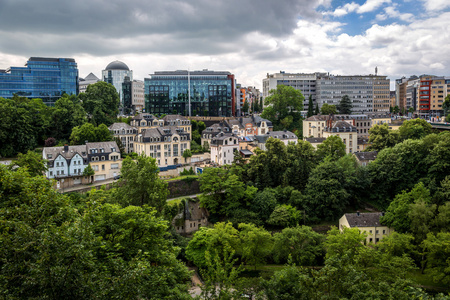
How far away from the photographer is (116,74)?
143500mm

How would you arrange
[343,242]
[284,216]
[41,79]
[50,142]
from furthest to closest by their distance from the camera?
[41,79]
[50,142]
[284,216]
[343,242]

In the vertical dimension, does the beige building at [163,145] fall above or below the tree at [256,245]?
above

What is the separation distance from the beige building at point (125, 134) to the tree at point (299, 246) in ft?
125

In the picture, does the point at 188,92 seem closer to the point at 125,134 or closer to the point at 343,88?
the point at 125,134

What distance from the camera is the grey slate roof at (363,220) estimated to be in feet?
142

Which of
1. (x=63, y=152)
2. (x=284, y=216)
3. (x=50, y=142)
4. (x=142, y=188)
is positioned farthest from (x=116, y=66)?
(x=142, y=188)

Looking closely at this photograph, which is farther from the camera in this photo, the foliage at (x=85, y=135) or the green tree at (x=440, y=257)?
the foliage at (x=85, y=135)

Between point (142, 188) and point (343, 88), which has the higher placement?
point (343, 88)

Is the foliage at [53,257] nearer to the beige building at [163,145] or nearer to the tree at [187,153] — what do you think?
the beige building at [163,145]

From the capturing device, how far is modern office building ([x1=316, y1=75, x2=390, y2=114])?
122812 millimetres

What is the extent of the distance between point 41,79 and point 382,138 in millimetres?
80436

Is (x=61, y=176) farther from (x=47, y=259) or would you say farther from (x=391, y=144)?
(x=391, y=144)

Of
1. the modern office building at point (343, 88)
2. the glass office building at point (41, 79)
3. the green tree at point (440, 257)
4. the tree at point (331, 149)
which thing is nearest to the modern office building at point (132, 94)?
the glass office building at point (41, 79)

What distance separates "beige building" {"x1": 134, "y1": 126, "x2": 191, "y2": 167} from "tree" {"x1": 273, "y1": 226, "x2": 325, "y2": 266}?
3100 centimetres
